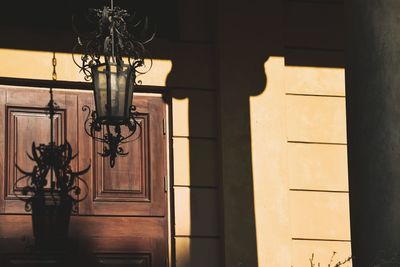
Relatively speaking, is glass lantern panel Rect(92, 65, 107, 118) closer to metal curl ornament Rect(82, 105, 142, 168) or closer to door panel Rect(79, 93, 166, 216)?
metal curl ornament Rect(82, 105, 142, 168)

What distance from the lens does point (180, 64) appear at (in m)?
9.77

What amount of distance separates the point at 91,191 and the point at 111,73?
4.27ft

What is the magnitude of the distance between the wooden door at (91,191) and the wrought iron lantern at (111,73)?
162 mm

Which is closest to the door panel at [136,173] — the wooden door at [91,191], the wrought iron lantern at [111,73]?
the wooden door at [91,191]

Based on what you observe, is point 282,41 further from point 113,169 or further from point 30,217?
point 30,217

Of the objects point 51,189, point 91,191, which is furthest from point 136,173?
point 51,189

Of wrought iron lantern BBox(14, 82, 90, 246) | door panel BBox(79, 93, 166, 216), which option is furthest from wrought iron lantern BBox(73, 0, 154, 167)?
wrought iron lantern BBox(14, 82, 90, 246)

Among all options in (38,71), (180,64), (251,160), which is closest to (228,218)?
(251,160)

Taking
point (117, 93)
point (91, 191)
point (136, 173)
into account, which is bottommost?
point (91, 191)

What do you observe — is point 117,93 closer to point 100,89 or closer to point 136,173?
point 100,89

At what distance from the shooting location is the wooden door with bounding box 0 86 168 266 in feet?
29.8

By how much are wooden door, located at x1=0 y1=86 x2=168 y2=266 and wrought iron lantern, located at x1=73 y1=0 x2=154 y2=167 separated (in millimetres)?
162

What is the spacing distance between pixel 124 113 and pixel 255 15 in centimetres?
208

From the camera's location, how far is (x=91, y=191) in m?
9.34
